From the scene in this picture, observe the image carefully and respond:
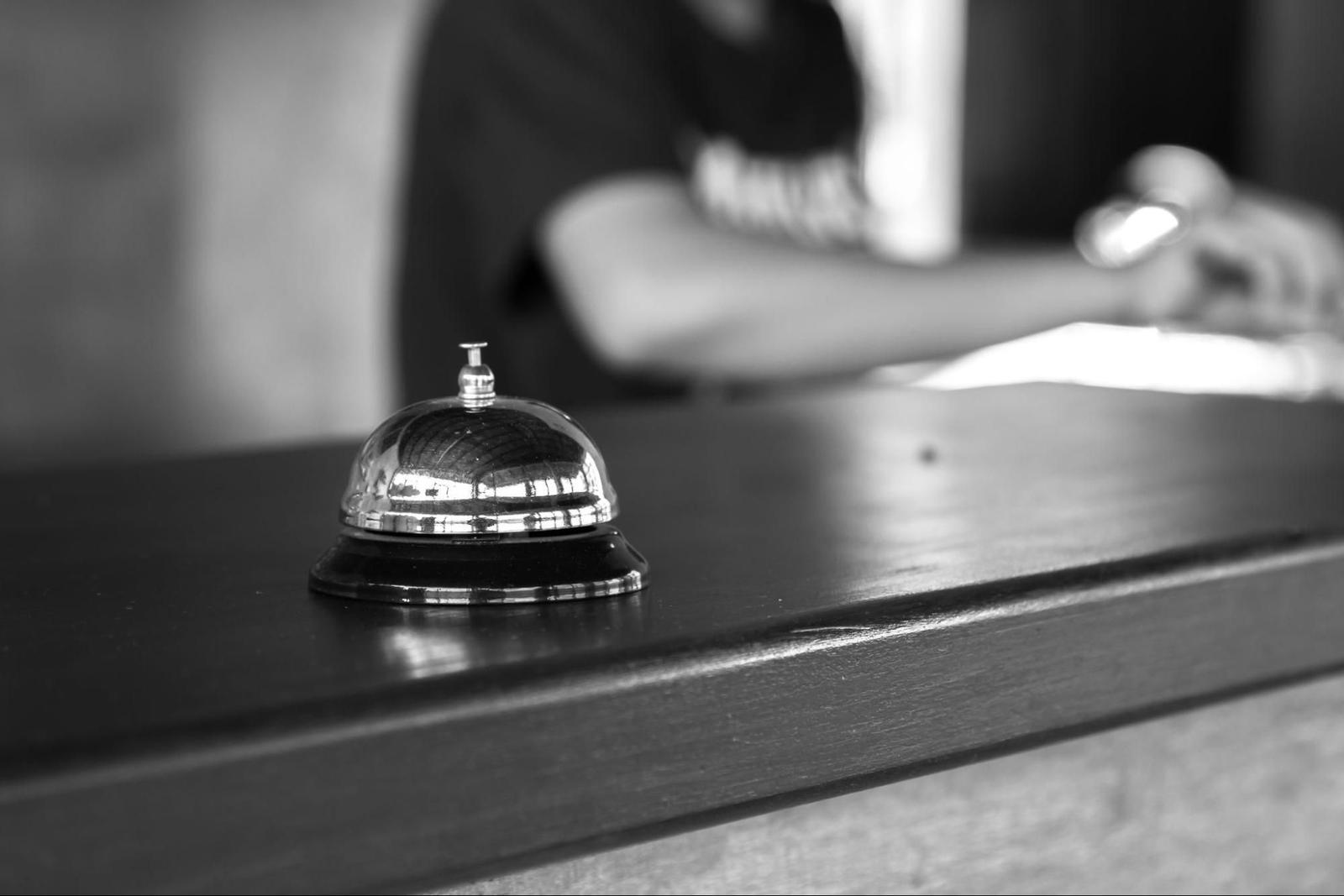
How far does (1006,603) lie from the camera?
0.50 meters

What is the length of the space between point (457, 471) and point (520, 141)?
1071 mm

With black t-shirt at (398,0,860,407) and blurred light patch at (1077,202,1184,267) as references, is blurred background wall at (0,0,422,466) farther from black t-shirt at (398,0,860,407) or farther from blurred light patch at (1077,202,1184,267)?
blurred light patch at (1077,202,1184,267)

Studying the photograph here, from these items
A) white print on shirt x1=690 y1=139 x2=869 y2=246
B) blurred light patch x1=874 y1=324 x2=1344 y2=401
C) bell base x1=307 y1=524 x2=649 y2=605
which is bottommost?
blurred light patch x1=874 y1=324 x2=1344 y2=401

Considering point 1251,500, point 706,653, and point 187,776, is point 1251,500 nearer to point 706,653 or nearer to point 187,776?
point 706,653

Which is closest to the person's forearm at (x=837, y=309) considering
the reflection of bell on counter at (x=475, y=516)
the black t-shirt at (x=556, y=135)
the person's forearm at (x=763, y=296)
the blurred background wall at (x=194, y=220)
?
the person's forearm at (x=763, y=296)

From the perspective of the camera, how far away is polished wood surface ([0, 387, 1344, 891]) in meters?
0.36

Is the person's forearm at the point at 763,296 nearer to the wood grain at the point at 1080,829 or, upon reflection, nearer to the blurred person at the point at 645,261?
the blurred person at the point at 645,261

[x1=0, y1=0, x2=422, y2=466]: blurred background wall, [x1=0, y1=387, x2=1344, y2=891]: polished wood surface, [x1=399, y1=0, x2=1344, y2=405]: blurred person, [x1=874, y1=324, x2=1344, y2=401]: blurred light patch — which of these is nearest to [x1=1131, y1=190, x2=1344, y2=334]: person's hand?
[x1=399, y1=0, x2=1344, y2=405]: blurred person

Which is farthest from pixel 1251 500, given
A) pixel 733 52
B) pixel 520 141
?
pixel 733 52

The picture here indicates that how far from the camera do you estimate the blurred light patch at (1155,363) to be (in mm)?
3070

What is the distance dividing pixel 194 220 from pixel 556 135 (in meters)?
0.62

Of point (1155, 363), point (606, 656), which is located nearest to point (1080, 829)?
point (606, 656)

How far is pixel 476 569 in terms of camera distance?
0.46 metres

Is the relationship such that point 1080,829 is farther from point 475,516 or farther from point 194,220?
point 194,220
